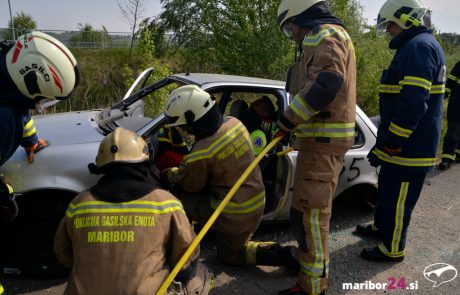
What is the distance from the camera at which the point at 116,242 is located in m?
1.84

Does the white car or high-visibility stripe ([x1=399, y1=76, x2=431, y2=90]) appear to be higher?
high-visibility stripe ([x1=399, y1=76, x2=431, y2=90])

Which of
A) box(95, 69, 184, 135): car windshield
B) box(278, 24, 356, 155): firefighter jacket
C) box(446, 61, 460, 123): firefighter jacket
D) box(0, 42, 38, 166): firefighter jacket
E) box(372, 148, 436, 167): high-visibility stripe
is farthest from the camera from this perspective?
box(446, 61, 460, 123): firefighter jacket

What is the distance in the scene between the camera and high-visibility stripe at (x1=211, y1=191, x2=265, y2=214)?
2.97 m

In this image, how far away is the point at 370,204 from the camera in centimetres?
475

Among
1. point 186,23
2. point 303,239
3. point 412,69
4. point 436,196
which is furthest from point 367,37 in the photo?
point 303,239

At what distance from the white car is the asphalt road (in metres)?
0.28

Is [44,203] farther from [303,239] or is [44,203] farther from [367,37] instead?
[367,37]

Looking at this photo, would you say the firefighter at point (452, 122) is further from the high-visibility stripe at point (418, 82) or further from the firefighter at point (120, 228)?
the firefighter at point (120, 228)

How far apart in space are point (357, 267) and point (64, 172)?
2582 mm

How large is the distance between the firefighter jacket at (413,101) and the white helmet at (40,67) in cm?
237

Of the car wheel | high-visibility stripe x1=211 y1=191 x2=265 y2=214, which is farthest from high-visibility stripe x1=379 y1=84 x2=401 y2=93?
the car wheel

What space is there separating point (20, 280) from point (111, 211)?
1714 millimetres

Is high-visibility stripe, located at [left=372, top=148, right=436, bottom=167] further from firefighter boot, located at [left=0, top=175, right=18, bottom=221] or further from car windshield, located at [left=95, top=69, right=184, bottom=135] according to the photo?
firefighter boot, located at [left=0, top=175, right=18, bottom=221]

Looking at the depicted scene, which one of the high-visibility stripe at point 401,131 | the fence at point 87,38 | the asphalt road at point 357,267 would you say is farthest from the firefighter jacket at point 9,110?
the fence at point 87,38
